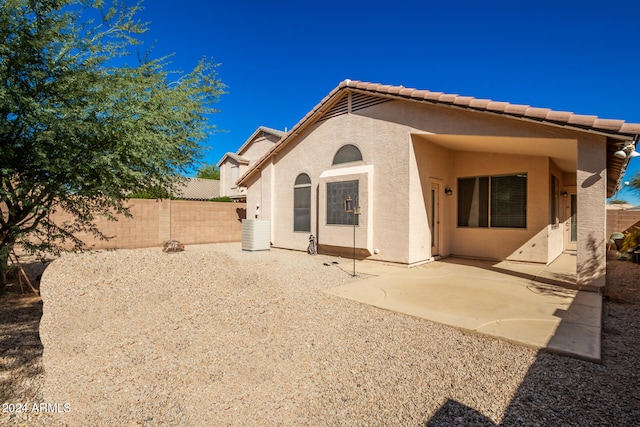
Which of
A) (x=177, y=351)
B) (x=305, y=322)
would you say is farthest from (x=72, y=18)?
(x=305, y=322)

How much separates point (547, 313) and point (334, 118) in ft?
28.6

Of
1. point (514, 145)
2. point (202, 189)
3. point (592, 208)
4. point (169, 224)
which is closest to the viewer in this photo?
point (592, 208)

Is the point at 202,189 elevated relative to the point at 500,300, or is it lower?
elevated

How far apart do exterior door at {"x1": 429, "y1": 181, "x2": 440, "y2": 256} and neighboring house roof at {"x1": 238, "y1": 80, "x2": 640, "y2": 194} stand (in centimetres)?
291

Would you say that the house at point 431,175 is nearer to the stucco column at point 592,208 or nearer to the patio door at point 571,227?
the stucco column at point 592,208

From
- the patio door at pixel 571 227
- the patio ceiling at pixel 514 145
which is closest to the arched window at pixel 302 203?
the patio ceiling at pixel 514 145

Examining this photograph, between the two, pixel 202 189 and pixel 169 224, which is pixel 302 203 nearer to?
pixel 169 224

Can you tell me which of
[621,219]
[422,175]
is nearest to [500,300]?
[422,175]

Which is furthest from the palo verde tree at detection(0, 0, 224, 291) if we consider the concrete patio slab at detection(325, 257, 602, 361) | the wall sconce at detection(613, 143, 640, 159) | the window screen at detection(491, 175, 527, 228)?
the window screen at detection(491, 175, 527, 228)

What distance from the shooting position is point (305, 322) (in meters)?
4.93

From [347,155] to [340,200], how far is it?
1617mm

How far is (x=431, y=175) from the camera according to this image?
10.1 m

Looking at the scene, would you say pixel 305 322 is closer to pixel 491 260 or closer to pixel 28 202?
pixel 28 202

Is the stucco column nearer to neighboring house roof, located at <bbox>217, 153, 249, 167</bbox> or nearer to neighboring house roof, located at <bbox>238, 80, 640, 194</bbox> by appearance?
neighboring house roof, located at <bbox>238, 80, 640, 194</bbox>
